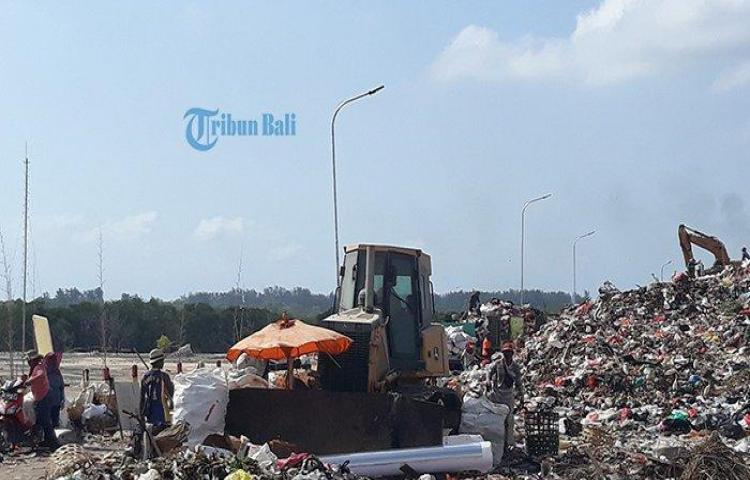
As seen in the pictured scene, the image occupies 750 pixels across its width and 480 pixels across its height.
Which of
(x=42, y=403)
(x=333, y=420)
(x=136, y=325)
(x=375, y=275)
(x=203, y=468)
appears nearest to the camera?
(x=203, y=468)

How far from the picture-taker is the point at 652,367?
18453mm

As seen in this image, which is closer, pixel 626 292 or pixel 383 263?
pixel 383 263

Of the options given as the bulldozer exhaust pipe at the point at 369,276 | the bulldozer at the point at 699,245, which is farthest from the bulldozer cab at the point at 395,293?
the bulldozer at the point at 699,245

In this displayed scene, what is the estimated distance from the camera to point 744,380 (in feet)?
56.0

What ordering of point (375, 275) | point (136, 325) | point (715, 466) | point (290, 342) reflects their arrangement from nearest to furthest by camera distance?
point (715, 466)
point (290, 342)
point (375, 275)
point (136, 325)

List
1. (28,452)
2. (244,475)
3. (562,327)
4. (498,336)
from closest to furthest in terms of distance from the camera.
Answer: (244,475)
(28,452)
(562,327)
(498,336)

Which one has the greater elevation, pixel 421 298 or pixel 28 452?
pixel 421 298

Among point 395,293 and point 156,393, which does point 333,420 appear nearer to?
point 395,293

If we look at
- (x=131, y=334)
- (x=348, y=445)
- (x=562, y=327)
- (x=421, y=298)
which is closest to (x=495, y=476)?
(x=348, y=445)

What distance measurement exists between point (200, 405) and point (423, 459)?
6.85 ft

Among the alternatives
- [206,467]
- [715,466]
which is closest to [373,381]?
[206,467]

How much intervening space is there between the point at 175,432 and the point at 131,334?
37.5 m

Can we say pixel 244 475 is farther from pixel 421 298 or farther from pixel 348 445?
pixel 421 298

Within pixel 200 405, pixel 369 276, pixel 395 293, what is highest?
pixel 369 276
